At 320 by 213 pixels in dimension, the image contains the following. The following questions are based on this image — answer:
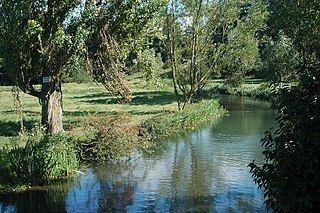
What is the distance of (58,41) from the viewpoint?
1430 cm

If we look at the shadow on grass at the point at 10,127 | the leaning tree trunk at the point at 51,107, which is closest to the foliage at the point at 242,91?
the shadow on grass at the point at 10,127

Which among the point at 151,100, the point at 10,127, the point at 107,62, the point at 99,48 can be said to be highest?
the point at 99,48

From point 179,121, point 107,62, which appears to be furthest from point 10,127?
point 179,121

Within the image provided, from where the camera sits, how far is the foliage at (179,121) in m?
19.9

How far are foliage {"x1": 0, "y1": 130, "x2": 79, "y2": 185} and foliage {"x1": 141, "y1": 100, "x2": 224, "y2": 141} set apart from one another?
4.56m

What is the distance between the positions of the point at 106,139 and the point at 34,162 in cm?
304

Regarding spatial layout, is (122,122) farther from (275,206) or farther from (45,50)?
(275,206)

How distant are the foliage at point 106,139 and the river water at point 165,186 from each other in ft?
1.71

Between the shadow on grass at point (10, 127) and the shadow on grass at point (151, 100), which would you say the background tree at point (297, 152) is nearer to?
the shadow on grass at point (10, 127)

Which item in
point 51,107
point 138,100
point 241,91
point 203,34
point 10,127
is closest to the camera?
point 51,107

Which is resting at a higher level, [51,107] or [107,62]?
[107,62]

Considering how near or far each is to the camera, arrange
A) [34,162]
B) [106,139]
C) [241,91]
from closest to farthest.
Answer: [34,162] → [106,139] → [241,91]

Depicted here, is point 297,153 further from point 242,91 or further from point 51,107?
point 242,91

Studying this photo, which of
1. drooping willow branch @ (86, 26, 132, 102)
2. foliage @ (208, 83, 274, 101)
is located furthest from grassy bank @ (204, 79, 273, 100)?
drooping willow branch @ (86, 26, 132, 102)
